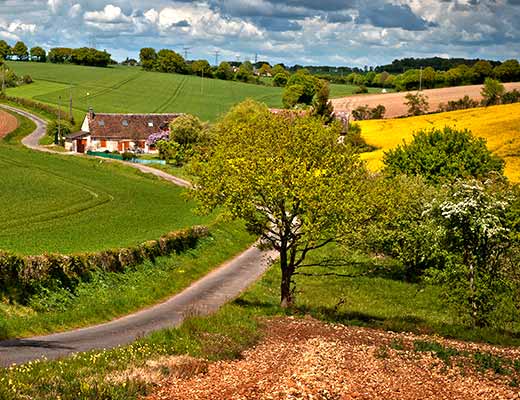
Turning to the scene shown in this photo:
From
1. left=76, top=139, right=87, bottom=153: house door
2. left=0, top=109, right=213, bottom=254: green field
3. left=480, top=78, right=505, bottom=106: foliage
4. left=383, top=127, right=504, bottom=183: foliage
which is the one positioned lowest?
left=76, top=139, right=87, bottom=153: house door

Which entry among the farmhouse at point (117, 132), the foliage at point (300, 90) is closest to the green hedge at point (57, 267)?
the farmhouse at point (117, 132)

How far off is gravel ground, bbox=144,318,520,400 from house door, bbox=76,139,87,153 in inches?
3789

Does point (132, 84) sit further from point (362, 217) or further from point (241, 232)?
point (362, 217)

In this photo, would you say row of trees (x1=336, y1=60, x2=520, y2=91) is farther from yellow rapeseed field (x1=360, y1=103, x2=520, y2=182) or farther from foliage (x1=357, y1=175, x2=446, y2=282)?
foliage (x1=357, y1=175, x2=446, y2=282)

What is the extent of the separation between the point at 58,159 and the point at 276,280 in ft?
162

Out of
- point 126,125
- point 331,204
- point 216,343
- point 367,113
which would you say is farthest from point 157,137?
point 216,343

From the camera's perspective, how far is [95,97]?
160250 mm

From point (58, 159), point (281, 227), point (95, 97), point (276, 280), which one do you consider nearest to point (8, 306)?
point (281, 227)

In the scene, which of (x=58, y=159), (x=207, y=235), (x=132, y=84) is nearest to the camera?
(x=207, y=235)

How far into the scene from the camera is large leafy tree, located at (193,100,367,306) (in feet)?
86.5

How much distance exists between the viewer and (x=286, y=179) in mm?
26891

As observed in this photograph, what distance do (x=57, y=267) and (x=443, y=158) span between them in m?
35.3

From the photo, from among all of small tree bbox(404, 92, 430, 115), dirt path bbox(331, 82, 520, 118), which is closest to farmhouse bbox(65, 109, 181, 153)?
dirt path bbox(331, 82, 520, 118)

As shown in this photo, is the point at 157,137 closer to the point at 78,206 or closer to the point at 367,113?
the point at 367,113
